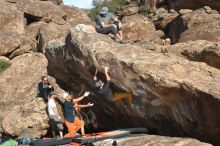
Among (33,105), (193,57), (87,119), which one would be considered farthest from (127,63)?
(33,105)

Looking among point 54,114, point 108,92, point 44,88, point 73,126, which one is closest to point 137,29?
point 44,88

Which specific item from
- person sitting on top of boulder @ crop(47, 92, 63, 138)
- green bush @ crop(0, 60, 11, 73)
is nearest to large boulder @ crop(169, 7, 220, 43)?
person sitting on top of boulder @ crop(47, 92, 63, 138)

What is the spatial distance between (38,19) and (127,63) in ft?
90.0

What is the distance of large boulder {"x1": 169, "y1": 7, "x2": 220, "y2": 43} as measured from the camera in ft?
82.2

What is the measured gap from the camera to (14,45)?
3531 cm

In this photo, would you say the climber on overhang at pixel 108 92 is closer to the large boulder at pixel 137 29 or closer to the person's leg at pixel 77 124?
the person's leg at pixel 77 124

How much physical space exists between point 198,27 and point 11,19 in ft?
57.3

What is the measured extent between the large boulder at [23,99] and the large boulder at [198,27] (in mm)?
7784

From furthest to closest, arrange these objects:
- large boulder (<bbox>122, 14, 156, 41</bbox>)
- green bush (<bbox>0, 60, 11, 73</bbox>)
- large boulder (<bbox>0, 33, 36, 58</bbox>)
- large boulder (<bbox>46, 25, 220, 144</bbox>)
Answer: large boulder (<bbox>122, 14, 156, 41</bbox>), large boulder (<bbox>0, 33, 36, 58</bbox>), green bush (<bbox>0, 60, 11, 73</bbox>), large boulder (<bbox>46, 25, 220, 144</bbox>)

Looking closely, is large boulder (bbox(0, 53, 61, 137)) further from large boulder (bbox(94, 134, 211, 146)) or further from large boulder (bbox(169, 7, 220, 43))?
large boulder (bbox(169, 7, 220, 43))

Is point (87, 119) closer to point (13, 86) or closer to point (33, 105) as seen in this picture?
point (33, 105)

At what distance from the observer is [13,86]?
26234 mm

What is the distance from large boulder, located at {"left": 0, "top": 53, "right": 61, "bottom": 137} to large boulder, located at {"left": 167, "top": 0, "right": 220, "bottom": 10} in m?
14.3

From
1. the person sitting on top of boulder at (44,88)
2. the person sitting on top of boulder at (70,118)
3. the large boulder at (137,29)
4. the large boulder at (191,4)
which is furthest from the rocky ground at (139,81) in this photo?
the large boulder at (191,4)
